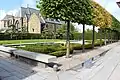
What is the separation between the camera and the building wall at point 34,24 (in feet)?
141

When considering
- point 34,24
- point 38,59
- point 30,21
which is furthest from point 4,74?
point 30,21

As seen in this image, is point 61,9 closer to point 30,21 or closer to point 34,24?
point 34,24

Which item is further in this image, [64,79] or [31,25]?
[31,25]

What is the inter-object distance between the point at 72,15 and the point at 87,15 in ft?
6.59

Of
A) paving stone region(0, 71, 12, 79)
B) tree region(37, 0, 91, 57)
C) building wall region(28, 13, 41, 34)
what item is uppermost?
building wall region(28, 13, 41, 34)

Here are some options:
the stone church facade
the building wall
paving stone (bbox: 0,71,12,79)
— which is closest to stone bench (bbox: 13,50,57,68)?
paving stone (bbox: 0,71,12,79)

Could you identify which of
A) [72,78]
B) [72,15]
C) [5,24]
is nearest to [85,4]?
[72,15]

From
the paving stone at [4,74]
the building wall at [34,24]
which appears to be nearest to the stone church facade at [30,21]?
the building wall at [34,24]

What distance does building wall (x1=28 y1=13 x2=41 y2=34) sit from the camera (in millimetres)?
42919

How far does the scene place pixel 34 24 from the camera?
43812 millimetres

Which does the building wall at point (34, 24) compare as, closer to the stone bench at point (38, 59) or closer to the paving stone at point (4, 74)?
the stone bench at point (38, 59)

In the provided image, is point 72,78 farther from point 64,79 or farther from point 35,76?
point 35,76

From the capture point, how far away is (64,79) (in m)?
5.23

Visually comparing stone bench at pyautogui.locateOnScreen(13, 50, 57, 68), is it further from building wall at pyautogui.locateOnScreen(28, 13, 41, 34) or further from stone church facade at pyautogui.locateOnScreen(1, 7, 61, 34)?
building wall at pyautogui.locateOnScreen(28, 13, 41, 34)
